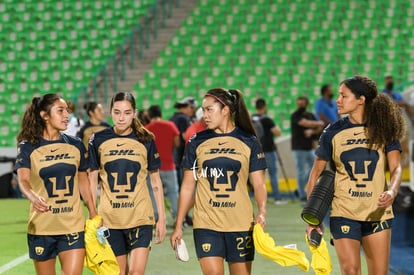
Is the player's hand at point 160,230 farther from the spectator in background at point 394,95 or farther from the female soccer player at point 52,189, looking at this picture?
the spectator in background at point 394,95

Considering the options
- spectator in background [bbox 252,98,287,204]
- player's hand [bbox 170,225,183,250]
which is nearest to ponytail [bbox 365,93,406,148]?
player's hand [bbox 170,225,183,250]

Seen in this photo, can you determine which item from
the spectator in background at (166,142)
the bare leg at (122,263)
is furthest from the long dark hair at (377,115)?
the spectator in background at (166,142)

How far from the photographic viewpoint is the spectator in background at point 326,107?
17906 mm

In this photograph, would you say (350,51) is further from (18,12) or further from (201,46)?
(18,12)

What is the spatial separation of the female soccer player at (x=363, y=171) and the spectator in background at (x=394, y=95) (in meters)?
11.7

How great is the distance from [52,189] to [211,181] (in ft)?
3.82

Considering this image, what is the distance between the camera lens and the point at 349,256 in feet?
20.9

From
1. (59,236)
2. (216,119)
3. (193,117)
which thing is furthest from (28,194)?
(193,117)

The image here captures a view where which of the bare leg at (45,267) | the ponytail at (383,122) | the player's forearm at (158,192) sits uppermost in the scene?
the ponytail at (383,122)

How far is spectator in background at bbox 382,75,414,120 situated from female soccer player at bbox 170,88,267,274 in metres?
12.0

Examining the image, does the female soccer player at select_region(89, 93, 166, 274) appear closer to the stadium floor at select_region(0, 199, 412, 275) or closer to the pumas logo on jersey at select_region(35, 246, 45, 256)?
the pumas logo on jersey at select_region(35, 246, 45, 256)

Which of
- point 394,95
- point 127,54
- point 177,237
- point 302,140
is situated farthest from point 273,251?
point 127,54

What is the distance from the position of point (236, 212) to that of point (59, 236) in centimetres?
131

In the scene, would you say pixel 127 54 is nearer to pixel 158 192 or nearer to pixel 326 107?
pixel 326 107
